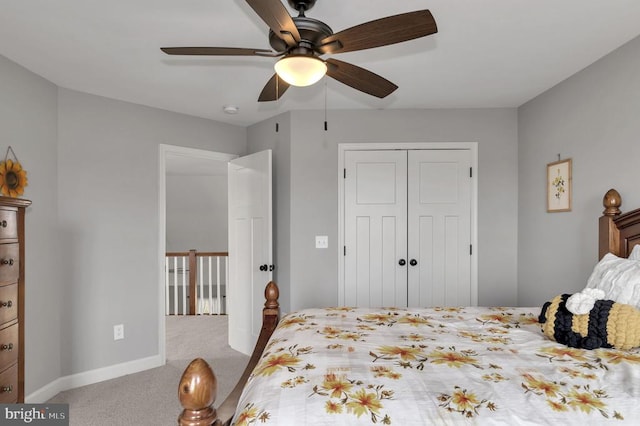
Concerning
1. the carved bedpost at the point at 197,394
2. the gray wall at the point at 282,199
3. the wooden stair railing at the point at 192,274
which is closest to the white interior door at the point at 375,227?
the gray wall at the point at 282,199

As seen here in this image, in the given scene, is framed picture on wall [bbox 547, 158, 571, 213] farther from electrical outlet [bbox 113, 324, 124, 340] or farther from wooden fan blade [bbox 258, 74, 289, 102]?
electrical outlet [bbox 113, 324, 124, 340]

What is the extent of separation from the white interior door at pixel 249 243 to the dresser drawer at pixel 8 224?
2.00 m

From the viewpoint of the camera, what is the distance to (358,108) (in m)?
3.76

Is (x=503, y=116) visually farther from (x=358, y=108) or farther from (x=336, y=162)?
(x=336, y=162)

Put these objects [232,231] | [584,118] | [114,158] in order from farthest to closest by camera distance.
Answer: [232,231] → [114,158] → [584,118]

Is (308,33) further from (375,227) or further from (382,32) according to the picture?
(375,227)

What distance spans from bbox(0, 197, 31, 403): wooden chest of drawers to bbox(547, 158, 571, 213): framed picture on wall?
367 cm

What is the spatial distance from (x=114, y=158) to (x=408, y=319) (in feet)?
9.59

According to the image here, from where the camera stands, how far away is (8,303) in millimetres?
2107

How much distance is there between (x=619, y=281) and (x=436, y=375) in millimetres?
1158

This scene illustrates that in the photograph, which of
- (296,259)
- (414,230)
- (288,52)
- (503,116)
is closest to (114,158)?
(296,259)

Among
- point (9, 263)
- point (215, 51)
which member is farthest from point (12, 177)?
point (215, 51)

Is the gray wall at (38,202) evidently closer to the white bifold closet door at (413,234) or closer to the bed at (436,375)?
the bed at (436,375)

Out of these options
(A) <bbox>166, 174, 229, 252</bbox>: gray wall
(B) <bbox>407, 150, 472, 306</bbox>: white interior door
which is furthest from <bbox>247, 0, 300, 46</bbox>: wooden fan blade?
(A) <bbox>166, 174, 229, 252</bbox>: gray wall
